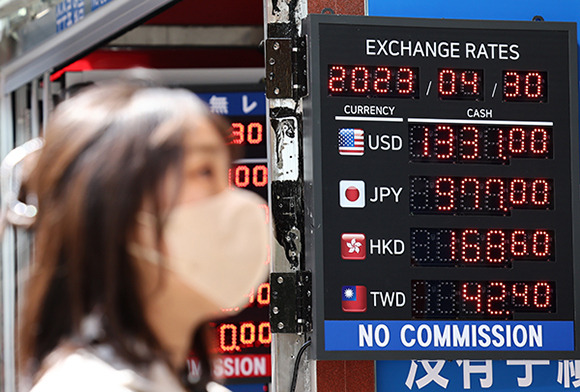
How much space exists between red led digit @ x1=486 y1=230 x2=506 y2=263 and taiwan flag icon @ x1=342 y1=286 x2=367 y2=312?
1.38 ft

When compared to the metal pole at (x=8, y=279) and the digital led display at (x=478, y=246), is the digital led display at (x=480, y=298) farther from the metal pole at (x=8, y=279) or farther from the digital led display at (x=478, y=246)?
the metal pole at (x=8, y=279)

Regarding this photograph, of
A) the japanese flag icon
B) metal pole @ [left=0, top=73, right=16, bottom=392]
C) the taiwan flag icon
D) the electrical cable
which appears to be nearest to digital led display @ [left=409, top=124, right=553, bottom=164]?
the japanese flag icon

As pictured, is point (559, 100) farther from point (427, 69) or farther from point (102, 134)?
point (102, 134)

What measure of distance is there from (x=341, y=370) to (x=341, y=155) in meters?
0.74

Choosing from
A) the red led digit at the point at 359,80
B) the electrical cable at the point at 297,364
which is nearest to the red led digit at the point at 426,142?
the red led digit at the point at 359,80

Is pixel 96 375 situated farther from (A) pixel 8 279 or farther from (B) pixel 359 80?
(A) pixel 8 279

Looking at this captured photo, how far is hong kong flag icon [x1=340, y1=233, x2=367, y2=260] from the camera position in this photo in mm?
2807

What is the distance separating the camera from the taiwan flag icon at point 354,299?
2.79 m

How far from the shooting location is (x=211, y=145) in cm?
79

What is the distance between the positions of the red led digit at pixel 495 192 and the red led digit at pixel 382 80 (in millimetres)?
439

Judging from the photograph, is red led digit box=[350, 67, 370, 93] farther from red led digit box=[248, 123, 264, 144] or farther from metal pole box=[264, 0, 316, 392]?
red led digit box=[248, 123, 264, 144]

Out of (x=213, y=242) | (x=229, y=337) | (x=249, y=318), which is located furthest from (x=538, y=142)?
(x=213, y=242)

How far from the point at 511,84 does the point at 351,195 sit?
65 cm

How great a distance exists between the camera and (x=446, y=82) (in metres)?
2.92
